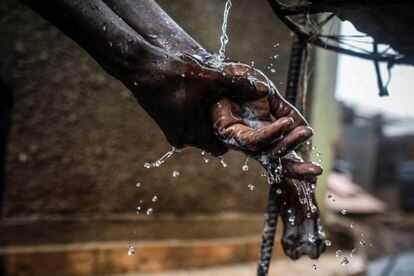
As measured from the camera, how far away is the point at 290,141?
1.21 m

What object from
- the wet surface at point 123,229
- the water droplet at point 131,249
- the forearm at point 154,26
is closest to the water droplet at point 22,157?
the wet surface at point 123,229

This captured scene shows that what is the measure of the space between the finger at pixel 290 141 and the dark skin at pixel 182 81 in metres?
0.05

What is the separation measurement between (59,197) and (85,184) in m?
0.24

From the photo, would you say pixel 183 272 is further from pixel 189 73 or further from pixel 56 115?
pixel 189 73

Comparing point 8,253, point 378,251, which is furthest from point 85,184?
point 378,251

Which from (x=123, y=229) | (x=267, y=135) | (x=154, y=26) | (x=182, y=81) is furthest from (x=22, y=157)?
(x=267, y=135)

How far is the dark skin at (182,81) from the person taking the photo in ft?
4.37

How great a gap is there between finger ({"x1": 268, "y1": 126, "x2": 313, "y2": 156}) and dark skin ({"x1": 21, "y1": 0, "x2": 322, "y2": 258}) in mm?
55

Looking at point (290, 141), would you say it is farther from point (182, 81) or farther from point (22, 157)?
point (22, 157)

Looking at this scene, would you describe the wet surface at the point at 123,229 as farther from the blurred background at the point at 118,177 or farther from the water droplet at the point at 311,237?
the water droplet at the point at 311,237

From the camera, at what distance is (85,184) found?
11.6ft

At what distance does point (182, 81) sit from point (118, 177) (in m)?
2.51

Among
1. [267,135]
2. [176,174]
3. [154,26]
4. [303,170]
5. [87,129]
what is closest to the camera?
[267,135]

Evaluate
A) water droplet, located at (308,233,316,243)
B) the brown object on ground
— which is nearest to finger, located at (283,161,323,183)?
water droplet, located at (308,233,316,243)
